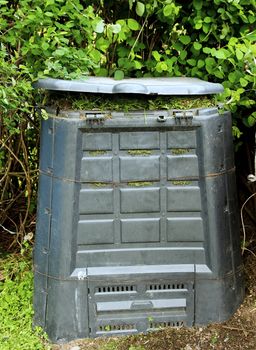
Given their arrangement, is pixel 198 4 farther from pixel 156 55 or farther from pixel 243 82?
pixel 243 82

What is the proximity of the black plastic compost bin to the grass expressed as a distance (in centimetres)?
11

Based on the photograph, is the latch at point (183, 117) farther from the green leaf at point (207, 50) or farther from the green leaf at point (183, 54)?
the green leaf at point (183, 54)

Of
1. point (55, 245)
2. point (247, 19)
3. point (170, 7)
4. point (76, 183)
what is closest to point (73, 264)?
point (55, 245)

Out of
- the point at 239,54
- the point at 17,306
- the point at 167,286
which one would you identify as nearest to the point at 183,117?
the point at 239,54

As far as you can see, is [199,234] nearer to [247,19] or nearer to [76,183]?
[76,183]

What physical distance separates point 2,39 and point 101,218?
4.08ft

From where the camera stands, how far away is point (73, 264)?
281 cm

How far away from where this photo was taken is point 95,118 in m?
2.66

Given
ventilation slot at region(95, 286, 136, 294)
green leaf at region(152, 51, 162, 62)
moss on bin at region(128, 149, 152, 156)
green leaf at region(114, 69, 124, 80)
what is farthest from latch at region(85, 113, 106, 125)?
ventilation slot at region(95, 286, 136, 294)

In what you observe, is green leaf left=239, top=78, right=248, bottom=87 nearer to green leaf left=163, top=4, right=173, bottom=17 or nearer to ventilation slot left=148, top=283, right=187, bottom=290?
green leaf left=163, top=4, right=173, bottom=17

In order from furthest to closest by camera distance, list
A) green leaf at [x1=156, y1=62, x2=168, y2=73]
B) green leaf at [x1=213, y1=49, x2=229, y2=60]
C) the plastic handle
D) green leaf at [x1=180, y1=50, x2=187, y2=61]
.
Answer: green leaf at [x1=180, y1=50, x2=187, y2=61]
green leaf at [x1=156, y1=62, x2=168, y2=73]
green leaf at [x1=213, y1=49, x2=229, y2=60]
the plastic handle

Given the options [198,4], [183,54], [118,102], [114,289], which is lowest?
[114,289]

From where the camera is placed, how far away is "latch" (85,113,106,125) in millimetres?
2658

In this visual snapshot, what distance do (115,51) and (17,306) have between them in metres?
1.83
